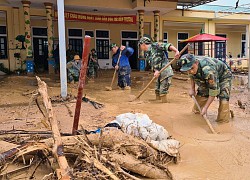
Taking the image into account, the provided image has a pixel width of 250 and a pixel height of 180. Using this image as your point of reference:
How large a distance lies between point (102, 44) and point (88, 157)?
14051 millimetres

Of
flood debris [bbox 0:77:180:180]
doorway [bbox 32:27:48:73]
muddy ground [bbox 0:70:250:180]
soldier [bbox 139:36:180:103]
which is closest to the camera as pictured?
flood debris [bbox 0:77:180:180]

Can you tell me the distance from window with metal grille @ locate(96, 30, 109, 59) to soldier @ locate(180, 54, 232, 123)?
39.1ft

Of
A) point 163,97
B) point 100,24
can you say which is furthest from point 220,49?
point 163,97

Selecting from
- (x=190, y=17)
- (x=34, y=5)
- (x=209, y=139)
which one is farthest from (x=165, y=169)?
(x=190, y=17)

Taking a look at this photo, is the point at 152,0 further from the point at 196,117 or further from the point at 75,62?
the point at 196,117

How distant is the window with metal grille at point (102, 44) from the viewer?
51.7 feet

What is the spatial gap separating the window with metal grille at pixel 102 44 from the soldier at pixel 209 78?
11.9 m

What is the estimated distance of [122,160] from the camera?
7.97ft

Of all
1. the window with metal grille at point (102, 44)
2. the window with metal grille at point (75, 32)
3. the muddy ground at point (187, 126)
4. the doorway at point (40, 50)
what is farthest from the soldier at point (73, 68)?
the window with metal grille at point (102, 44)

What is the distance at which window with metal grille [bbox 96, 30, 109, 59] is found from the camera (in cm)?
1577

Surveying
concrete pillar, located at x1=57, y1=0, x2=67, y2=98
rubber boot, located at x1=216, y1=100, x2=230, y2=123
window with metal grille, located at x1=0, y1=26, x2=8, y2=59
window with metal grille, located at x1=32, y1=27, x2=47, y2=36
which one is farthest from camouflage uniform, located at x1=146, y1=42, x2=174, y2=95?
window with metal grille, located at x1=32, y1=27, x2=47, y2=36

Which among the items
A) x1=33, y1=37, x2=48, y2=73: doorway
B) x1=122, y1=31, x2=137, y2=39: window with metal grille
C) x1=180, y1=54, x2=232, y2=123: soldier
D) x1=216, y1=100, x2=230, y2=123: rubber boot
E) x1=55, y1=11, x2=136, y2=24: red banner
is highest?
x1=55, y1=11, x2=136, y2=24: red banner

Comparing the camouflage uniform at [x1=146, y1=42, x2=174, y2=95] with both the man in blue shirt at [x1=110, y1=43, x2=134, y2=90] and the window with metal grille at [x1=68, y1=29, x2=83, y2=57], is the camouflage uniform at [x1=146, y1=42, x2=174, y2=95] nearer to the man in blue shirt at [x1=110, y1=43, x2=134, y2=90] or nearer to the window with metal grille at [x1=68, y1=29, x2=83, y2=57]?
the man in blue shirt at [x1=110, y1=43, x2=134, y2=90]

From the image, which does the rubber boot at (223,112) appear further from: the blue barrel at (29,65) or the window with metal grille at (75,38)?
the window with metal grille at (75,38)
